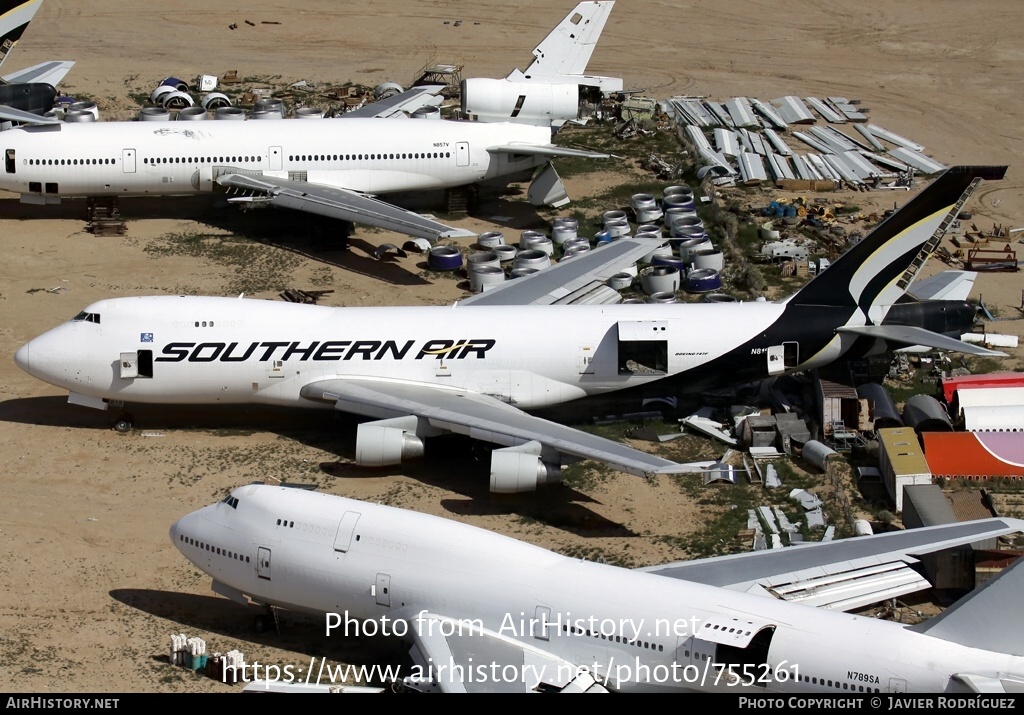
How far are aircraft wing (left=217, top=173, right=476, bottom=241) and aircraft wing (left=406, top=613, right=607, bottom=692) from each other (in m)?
25.6

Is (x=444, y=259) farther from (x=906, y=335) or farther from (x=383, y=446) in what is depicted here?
(x=906, y=335)

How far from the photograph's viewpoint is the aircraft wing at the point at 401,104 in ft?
224

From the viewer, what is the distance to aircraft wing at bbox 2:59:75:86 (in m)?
69.4

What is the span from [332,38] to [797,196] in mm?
35773

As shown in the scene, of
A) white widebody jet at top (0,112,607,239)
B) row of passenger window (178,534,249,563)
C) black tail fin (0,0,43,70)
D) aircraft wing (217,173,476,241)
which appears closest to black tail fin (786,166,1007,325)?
aircraft wing (217,173,476,241)

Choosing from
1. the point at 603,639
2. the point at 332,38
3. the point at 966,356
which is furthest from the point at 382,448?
the point at 332,38

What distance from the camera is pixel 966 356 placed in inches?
1879

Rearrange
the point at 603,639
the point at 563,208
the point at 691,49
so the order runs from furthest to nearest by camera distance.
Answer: the point at 691,49
the point at 563,208
the point at 603,639

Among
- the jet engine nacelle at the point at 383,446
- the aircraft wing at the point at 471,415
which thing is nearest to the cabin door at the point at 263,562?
the jet engine nacelle at the point at 383,446

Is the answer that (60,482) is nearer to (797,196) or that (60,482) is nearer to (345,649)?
(345,649)

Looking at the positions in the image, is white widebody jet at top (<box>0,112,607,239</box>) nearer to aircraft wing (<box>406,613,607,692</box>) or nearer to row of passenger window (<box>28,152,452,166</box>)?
row of passenger window (<box>28,152,452,166</box>)

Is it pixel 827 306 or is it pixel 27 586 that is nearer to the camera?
pixel 27 586

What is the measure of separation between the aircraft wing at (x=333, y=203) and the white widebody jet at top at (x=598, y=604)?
75.2 ft

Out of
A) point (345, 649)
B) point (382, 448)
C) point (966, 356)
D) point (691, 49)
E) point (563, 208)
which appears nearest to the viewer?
point (345, 649)
